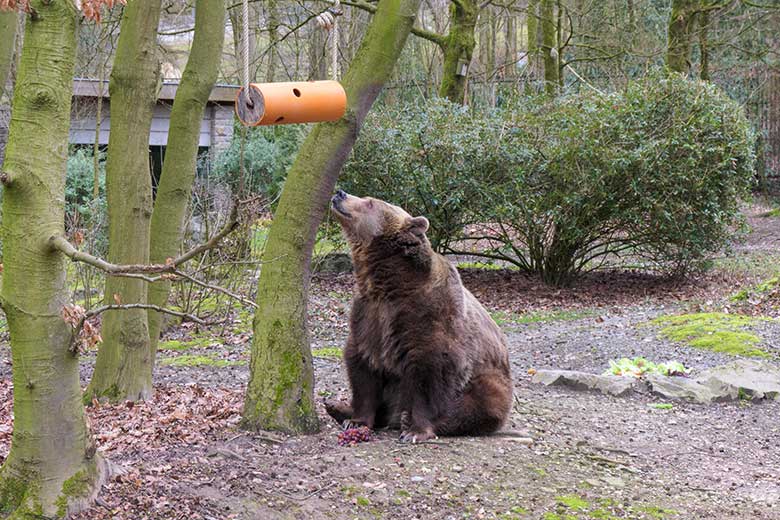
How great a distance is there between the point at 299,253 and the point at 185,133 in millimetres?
2162

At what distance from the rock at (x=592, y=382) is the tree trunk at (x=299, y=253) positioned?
346cm

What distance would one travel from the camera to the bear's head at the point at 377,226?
616 cm

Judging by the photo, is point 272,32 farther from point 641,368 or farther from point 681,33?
point 641,368

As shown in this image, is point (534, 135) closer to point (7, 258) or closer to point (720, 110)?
point (720, 110)

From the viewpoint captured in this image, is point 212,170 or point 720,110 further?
point 212,170

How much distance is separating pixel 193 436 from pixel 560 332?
7163 millimetres

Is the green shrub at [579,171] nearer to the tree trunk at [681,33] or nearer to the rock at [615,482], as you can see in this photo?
the tree trunk at [681,33]

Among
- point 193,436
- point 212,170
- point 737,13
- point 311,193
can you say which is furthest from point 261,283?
point 737,13

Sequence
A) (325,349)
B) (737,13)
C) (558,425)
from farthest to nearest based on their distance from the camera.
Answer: (737,13), (325,349), (558,425)

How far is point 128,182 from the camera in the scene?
6766 mm

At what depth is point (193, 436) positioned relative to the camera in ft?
18.3

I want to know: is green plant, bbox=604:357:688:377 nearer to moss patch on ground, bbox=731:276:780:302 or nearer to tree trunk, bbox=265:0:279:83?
moss patch on ground, bbox=731:276:780:302

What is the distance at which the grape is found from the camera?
18.3 feet

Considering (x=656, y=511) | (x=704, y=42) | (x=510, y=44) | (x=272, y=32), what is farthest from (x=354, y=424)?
(x=510, y=44)
